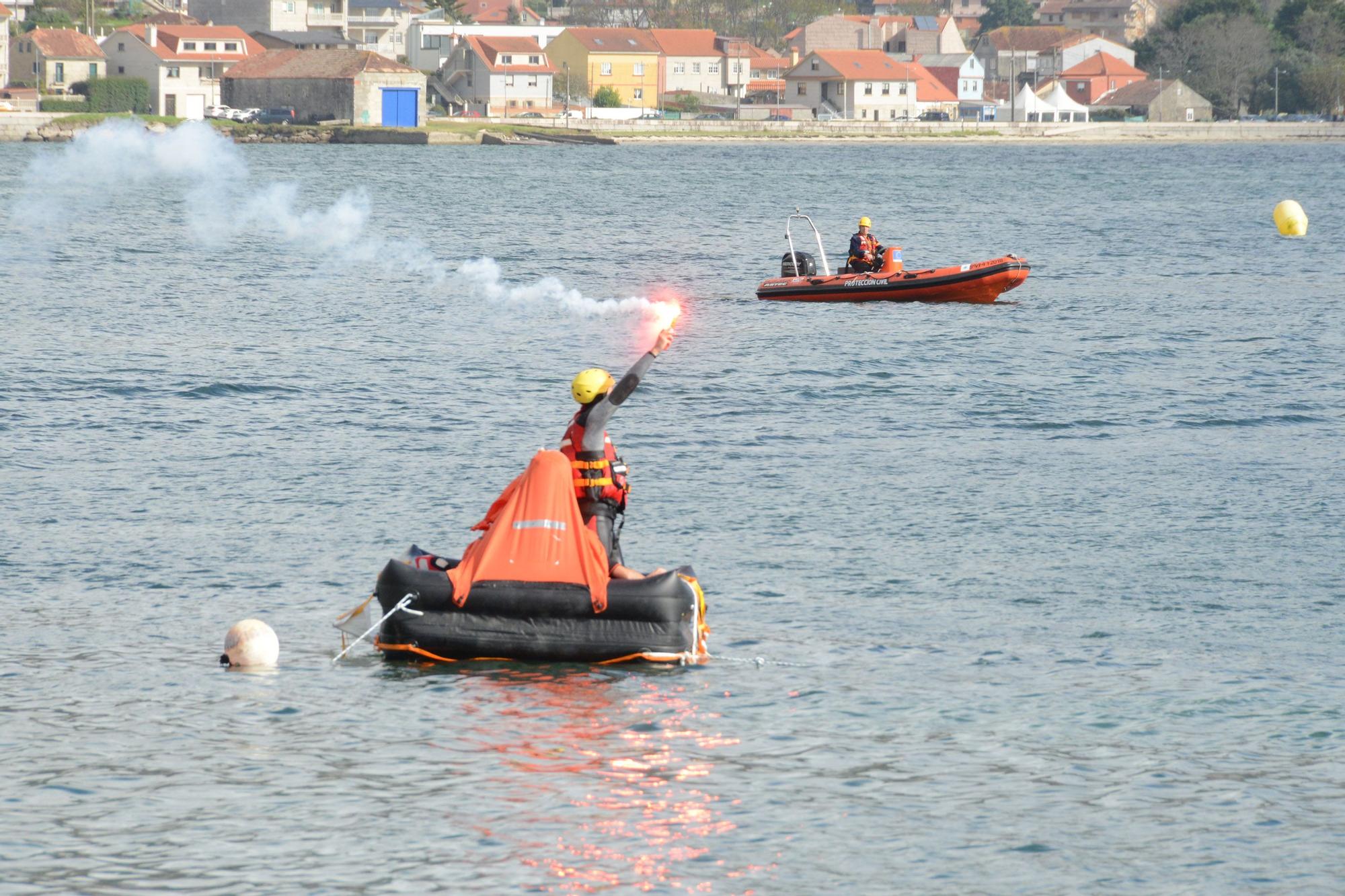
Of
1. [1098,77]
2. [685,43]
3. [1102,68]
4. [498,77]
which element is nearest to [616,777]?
[498,77]

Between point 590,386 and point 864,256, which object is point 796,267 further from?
point 590,386

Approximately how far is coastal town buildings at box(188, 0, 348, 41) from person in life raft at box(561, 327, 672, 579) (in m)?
158

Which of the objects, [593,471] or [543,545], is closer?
[543,545]

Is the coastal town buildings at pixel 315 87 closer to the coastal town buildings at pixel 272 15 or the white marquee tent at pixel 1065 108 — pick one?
the coastal town buildings at pixel 272 15

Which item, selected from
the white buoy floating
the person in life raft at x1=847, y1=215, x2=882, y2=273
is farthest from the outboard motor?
the white buoy floating

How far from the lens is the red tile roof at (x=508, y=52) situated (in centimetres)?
16188

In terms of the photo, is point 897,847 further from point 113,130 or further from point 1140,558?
point 113,130

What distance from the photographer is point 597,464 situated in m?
13.6

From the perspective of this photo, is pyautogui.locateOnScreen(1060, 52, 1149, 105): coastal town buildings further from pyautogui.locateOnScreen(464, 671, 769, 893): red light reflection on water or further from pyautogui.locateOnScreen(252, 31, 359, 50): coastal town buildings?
pyautogui.locateOnScreen(464, 671, 769, 893): red light reflection on water

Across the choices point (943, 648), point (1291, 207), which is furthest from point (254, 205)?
A: point (943, 648)

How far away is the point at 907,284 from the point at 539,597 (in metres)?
28.3

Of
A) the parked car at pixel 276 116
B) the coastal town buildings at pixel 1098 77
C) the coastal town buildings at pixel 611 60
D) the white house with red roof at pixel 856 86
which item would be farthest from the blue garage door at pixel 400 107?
the coastal town buildings at pixel 1098 77

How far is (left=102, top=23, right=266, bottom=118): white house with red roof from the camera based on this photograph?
13012 cm

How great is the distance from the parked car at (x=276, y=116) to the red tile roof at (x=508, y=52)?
30.0 metres
